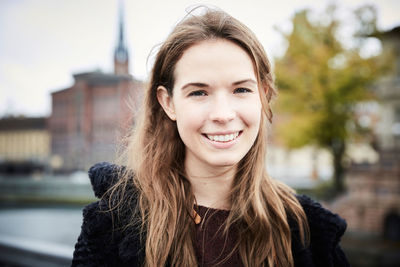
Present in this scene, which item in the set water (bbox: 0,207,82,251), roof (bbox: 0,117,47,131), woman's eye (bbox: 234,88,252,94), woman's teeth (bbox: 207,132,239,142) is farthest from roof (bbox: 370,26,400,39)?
roof (bbox: 0,117,47,131)

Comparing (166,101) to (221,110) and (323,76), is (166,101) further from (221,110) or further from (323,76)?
(323,76)

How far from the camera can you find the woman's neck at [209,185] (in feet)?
4.65

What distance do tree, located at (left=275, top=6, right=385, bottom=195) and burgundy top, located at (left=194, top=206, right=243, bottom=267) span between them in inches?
442

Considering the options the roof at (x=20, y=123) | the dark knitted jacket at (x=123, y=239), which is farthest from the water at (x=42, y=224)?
the dark knitted jacket at (x=123, y=239)

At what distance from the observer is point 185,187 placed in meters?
1.44

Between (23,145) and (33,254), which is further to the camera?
(23,145)

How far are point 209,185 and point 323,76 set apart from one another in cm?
1170

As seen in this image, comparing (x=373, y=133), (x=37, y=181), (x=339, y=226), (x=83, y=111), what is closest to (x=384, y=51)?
(x=373, y=133)

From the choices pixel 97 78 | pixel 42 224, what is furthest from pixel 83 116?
pixel 42 224

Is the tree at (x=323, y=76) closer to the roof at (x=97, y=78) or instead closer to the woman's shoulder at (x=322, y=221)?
the woman's shoulder at (x=322, y=221)

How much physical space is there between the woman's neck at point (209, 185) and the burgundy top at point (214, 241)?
0.12 ft

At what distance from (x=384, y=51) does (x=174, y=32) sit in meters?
13.4

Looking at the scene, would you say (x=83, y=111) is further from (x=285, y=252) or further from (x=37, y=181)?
(x=285, y=252)

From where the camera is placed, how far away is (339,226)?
4.80ft
